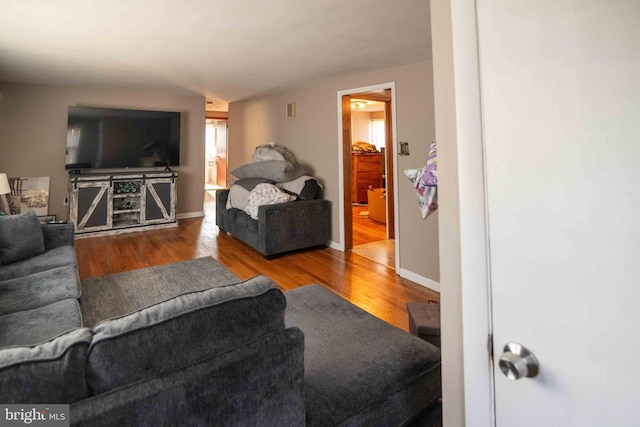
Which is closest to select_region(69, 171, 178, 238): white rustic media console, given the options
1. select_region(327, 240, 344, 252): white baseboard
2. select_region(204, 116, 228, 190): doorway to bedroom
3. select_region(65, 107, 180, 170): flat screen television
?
select_region(65, 107, 180, 170): flat screen television

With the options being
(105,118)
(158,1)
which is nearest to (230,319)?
(158,1)

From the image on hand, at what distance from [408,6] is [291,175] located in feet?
8.37

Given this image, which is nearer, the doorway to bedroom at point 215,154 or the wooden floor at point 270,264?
the wooden floor at point 270,264

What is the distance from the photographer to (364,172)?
24.1ft

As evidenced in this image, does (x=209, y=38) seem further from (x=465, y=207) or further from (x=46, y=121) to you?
(x=46, y=121)

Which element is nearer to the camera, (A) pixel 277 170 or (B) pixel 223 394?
(B) pixel 223 394

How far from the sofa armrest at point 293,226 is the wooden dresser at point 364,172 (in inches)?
123

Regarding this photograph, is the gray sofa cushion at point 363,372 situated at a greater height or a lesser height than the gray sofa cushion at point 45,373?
lesser

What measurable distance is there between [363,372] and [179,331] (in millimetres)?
716

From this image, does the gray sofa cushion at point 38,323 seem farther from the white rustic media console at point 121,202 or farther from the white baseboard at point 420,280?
the white rustic media console at point 121,202

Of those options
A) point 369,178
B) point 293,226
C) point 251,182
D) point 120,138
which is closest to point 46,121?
point 120,138

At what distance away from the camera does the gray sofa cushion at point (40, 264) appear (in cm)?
221

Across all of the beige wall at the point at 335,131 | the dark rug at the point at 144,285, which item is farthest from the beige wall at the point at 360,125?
the dark rug at the point at 144,285

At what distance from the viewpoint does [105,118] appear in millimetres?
5023
